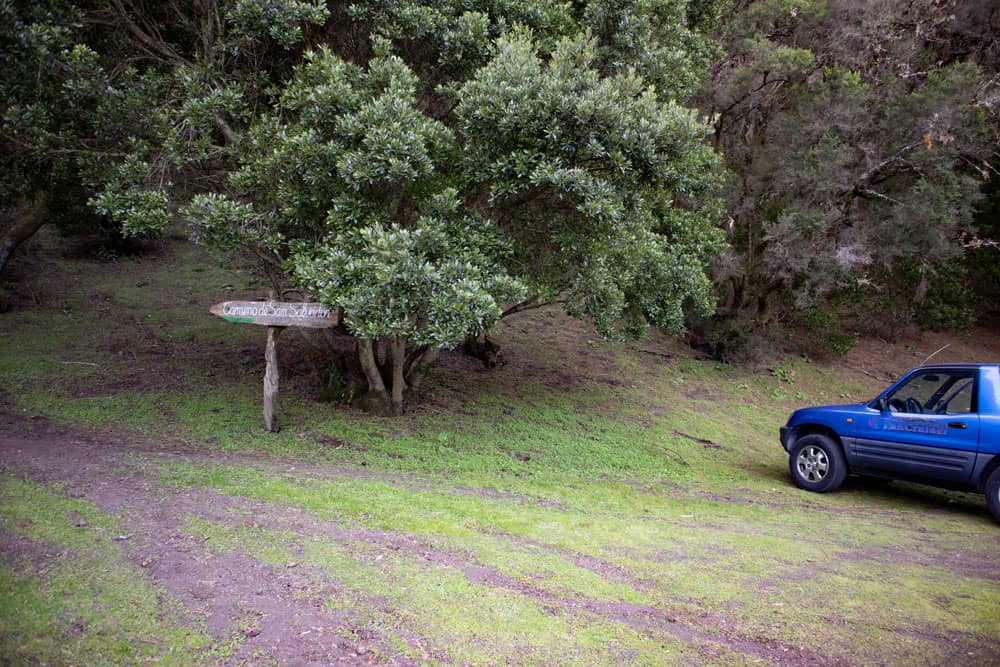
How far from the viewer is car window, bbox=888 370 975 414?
7.66 m

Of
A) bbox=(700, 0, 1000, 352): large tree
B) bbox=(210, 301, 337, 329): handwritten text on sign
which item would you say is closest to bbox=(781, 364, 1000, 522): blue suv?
bbox=(210, 301, 337, 329): handwritten text on sign

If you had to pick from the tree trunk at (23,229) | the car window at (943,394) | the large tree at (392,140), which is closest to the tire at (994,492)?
the car window at (943,394)

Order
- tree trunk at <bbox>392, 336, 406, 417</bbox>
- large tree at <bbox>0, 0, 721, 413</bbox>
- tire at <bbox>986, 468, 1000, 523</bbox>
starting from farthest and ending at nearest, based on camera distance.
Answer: tree trunk at <bbox>392, 336, 406, 417</bbox>
large tree at <bbox>0, 0, 721, 413</bbox>
tire at <bbox>986, 468, 1000, 523</bbox>

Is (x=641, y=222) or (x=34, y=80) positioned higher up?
(x=34, y=80)

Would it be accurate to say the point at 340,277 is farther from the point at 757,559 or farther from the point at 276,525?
the point at 757,559

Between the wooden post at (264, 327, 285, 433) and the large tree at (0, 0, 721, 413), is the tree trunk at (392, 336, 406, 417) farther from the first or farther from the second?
the wooden post at (264, 327, 285, 433)

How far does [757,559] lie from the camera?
5.68 meters

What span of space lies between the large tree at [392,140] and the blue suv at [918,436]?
3.34 m

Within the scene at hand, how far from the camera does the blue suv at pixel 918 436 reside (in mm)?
7289

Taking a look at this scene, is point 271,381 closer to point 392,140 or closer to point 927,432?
point 392,140

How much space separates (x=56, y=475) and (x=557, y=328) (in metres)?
13.5

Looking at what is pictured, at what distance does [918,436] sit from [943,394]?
1.92 ft

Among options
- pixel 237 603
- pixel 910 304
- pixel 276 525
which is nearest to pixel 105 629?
pixel 237 603

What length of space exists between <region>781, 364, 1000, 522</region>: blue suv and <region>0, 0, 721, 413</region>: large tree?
3.34 metres
